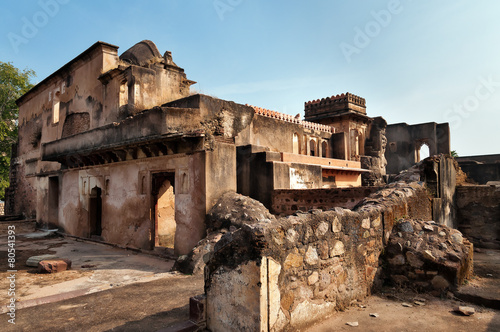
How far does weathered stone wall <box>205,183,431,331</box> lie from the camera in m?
2.72

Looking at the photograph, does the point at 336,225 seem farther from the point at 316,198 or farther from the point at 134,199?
the point at 134,199

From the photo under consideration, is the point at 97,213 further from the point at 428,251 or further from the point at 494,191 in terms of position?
the point at 494,191

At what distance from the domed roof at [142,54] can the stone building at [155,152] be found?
0.05 meters

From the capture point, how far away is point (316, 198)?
789 cm

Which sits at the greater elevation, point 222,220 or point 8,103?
point 8,103

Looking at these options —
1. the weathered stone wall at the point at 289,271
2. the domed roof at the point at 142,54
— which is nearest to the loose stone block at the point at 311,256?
the weathered stone wall at the point at 289,271

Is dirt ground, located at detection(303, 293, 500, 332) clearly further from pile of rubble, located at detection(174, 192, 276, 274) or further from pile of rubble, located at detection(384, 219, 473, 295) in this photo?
pile of rubble, located at detection(174, 192, 276, 274)

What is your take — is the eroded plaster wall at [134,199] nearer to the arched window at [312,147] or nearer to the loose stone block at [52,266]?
the loose stone block at [52,266]

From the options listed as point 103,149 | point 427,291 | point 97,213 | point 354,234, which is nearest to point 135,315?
point 354,234

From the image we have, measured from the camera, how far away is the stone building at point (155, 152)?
7895 millimetres

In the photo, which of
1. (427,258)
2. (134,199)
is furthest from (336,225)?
(134,199)

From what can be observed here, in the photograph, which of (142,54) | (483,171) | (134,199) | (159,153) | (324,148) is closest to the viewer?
(159,153)

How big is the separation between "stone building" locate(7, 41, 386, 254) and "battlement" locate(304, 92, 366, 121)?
510 millimetres

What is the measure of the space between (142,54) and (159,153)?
5.84 metres
